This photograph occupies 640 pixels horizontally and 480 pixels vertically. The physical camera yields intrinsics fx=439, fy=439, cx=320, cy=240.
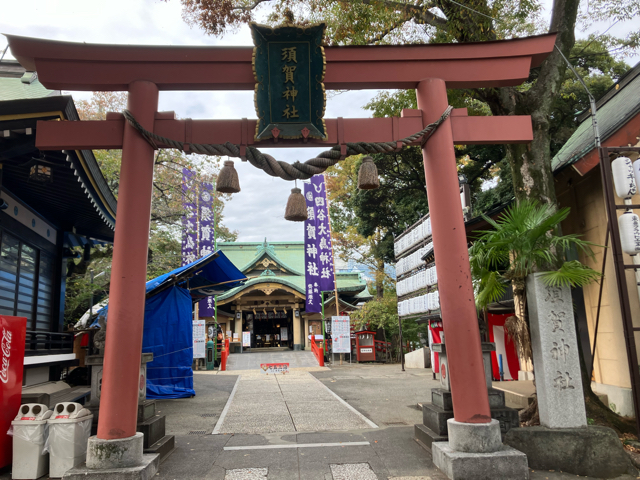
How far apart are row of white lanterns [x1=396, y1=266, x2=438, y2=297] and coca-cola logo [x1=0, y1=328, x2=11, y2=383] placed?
9785mm

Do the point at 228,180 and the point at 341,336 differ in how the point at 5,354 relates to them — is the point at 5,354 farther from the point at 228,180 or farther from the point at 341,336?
the point at 341,336

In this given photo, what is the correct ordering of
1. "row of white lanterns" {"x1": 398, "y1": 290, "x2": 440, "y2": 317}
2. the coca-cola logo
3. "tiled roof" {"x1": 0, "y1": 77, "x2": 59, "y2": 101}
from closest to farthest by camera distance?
1. the coca-cola logo
2. "tiled roof" {"x1": 0, "y1": 77, "x2": 59, "y2": 101}
3. "row of white lanterns" {"x1": 398, "y1": 290, "x2": 440, "y2": 317}

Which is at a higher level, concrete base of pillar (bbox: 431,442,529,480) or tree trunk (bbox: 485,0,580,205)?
tree trunk (bbox: 485,0,580,205)

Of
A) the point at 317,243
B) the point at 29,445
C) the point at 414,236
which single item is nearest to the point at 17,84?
the point at 29,445

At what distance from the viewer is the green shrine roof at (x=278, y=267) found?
25.0 m

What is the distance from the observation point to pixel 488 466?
15.0 feet

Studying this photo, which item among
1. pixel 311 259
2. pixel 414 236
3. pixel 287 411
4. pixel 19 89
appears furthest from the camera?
pixel 311 259

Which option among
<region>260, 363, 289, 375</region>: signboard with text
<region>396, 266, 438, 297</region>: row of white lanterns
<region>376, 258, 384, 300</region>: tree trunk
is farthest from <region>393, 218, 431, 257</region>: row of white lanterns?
<region>376, 258, 384, 300</region>: tree trunk

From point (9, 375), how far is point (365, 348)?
16928 mm

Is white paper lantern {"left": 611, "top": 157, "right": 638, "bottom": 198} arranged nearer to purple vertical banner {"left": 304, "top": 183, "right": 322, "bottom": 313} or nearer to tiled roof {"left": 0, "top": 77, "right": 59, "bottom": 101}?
tiled roof {"left": 0, "top": 77, "right": 59, "bottom": 101}

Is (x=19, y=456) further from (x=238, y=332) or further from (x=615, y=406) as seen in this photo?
(x=238, y=332)

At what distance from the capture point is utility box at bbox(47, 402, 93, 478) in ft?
15.9

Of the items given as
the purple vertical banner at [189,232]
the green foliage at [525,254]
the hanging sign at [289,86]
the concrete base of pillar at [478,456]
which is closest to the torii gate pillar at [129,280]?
the hanging sign at [289,86]

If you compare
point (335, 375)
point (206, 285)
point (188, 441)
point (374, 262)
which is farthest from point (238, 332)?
point (188, 441)
